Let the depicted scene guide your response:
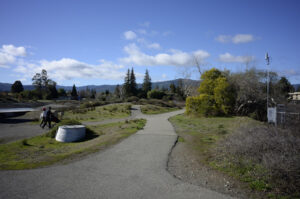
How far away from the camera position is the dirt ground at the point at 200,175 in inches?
172

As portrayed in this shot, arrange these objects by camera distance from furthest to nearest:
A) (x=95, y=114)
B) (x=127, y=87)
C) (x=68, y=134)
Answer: (x=127, y=87) < (x=95, y=114) < (x=68, y=134)

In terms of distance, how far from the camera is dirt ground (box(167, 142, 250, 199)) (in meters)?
4.37

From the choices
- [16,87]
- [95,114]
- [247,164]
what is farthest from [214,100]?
[16,87]

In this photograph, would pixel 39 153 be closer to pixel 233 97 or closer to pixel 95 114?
pixel 95 114

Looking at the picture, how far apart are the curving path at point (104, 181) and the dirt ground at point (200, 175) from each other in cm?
26

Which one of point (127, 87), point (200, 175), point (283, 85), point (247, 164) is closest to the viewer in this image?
point (200, 175)

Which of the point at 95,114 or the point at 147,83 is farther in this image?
the point at 147,83

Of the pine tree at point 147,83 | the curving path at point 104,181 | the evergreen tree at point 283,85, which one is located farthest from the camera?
the pine tree at point 147,83

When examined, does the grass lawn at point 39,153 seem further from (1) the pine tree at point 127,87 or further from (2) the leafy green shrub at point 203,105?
(1) the pine tree at point 127,87

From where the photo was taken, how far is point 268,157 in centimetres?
514

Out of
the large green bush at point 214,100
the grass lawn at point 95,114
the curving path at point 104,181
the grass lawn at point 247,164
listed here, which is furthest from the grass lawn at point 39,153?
the large green bush at point 214,100

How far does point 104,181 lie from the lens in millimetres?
4848

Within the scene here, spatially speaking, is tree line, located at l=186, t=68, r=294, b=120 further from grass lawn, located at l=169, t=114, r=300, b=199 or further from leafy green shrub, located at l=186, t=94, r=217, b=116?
grass lawn, located at l=169, t=114, r=300, b=199

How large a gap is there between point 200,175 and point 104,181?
266cm
